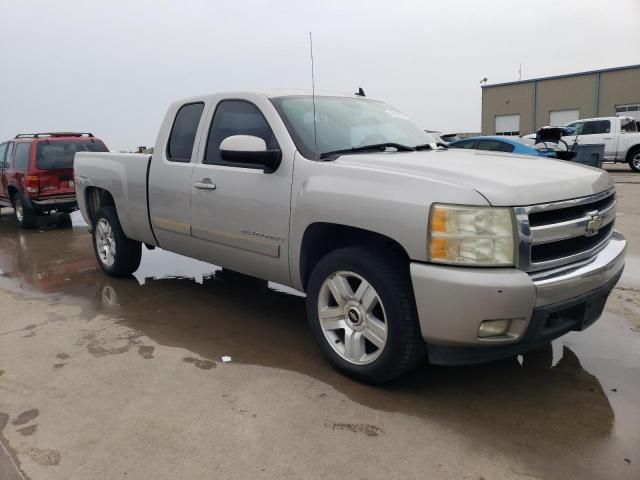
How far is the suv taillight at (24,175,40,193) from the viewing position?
9.60 metres

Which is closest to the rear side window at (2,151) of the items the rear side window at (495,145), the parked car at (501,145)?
the parked car at (501,145)

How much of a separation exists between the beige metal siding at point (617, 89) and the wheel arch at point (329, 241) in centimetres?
3597

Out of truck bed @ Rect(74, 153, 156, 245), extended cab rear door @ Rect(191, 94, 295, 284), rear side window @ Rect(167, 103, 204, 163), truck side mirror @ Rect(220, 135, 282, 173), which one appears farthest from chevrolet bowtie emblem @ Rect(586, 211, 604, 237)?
truck bed @ Rect(74, 153, 156, 245)

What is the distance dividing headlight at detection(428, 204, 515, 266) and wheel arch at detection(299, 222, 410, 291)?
17.4 inches

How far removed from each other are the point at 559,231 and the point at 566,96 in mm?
37797

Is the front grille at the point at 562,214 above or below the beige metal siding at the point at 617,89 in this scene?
below

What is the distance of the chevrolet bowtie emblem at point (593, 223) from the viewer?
9.86 ft

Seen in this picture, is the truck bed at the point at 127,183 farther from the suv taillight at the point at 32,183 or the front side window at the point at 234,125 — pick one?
the suv taillight at the point at 32,183

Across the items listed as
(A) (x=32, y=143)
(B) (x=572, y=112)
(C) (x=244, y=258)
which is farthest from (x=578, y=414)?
(B) (x=572, y=112)

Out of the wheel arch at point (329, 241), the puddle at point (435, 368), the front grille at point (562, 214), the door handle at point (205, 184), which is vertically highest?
the door handle at point (205, 184)

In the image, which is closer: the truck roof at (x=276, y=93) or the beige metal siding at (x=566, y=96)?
the truck roof at (x=276, y=93)

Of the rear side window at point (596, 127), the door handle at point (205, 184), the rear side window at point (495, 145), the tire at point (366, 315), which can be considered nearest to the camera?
the tire at point (366, 315)

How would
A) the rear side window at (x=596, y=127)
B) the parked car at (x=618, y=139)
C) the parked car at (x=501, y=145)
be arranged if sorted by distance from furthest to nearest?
the rear side window at (x=596, y=127), the parked car at (x=618, y=139), the parked car at (x=501, y=145)

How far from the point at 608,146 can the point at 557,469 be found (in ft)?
59.5
